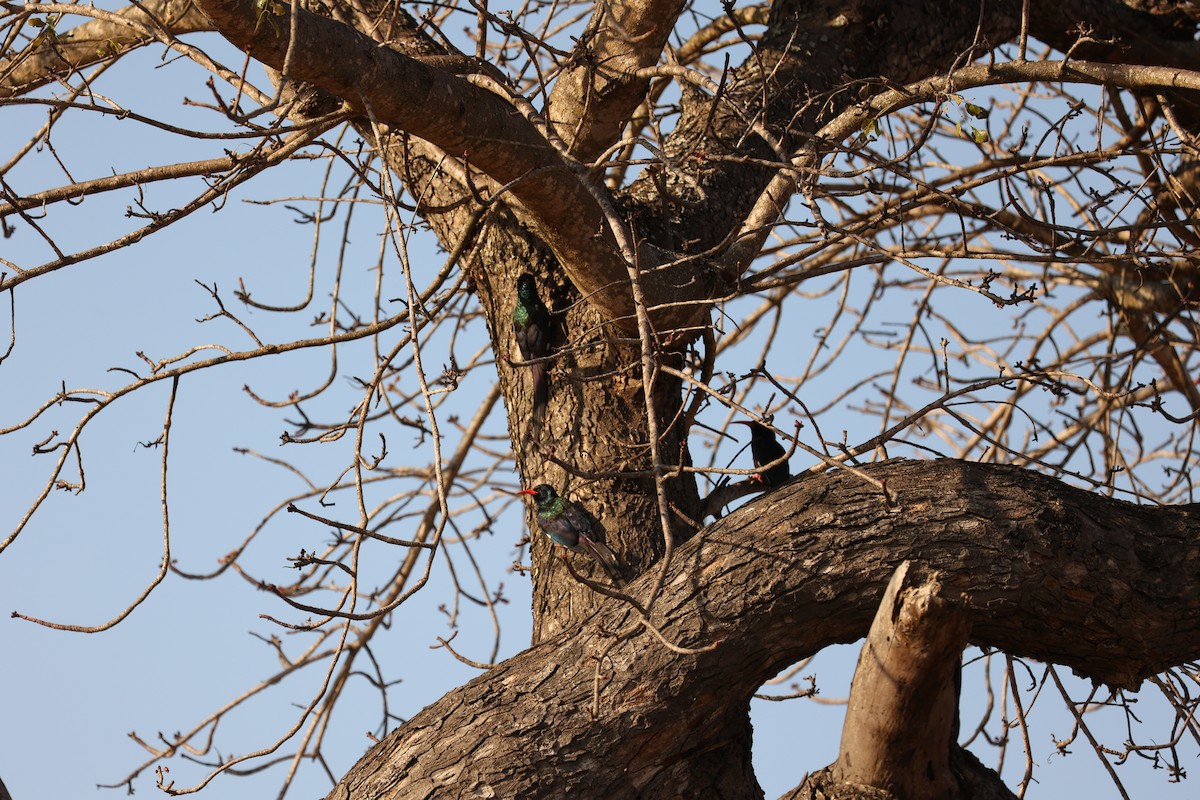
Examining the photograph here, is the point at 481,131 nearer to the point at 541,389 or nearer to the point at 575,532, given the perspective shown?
the point at 541,389

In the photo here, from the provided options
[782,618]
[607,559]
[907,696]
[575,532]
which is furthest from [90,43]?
[907,696]

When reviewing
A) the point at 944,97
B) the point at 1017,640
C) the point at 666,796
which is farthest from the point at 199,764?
the point at 944,97

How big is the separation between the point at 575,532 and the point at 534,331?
0.69 metres

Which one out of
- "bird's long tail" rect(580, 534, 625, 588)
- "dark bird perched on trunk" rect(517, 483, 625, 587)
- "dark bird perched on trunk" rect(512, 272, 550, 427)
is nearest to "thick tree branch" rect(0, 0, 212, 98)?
"dark bird perched on trunk" rect(512, 272, 550, 427)

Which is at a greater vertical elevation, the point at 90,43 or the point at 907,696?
the point at 90,43

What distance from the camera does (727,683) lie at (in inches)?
112

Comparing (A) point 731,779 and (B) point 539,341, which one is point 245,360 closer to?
(B) point 539,341

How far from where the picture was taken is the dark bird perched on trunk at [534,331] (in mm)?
3639

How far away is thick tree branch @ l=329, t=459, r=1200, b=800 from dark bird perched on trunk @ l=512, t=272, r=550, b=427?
0.87 m

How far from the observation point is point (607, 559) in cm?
339

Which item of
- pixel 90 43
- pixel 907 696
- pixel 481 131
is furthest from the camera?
pixel 90 43

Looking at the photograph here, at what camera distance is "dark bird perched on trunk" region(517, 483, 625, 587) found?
11.1ft

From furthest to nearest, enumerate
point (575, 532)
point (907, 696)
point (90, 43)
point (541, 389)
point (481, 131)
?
point (90, 43)
point (541, 389)
point (575, 532)
point (481, 131)
point (907, 696)

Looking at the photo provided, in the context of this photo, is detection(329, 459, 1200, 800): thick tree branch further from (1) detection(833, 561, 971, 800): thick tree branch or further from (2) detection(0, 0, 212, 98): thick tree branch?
(2) detection(0, 0, 212, 98): thick tree branch
